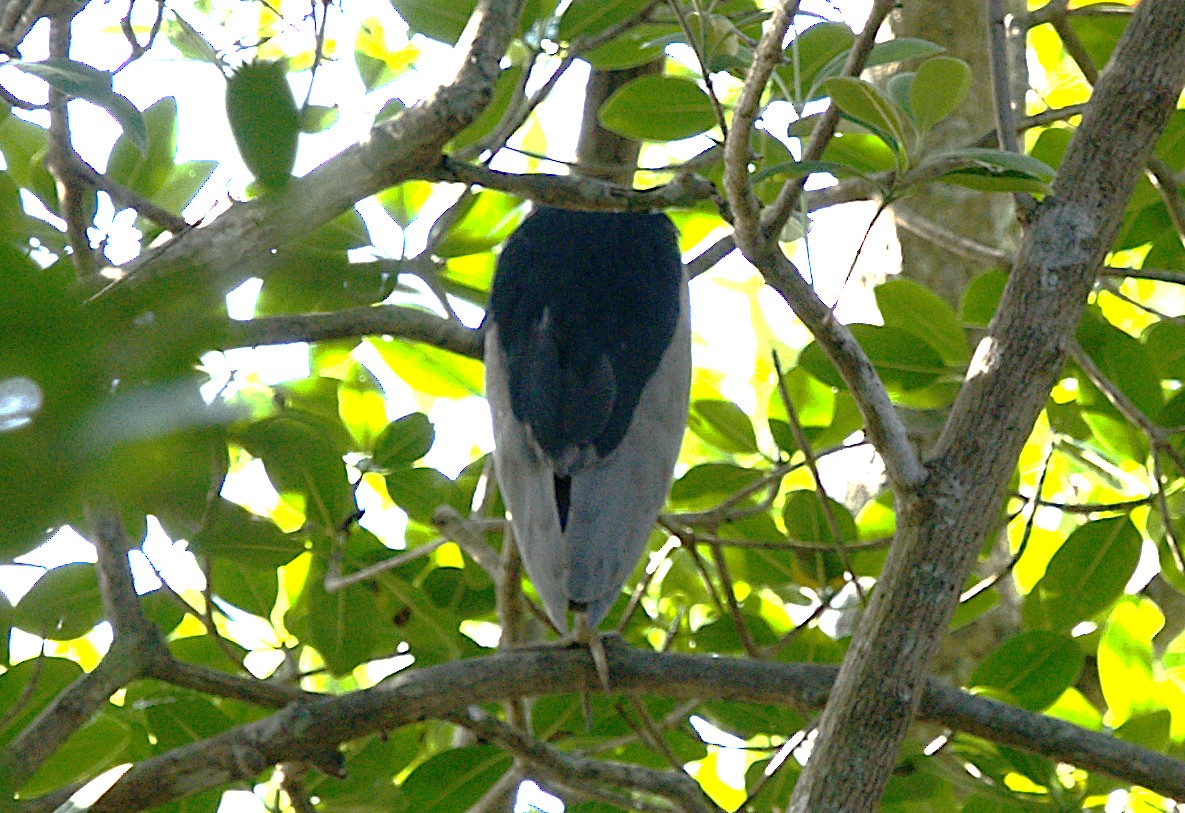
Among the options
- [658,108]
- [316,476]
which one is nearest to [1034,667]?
[658,108]

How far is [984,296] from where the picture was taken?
2.11 m

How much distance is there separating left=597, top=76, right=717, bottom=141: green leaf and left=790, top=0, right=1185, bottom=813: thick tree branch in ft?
1.67

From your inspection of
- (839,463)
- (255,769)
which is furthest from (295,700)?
(839,463)

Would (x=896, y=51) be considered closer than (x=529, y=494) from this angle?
Yes

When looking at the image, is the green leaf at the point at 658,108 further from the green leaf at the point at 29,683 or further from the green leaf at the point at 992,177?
the green leaf at the point at 29,683

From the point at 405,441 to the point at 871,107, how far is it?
109 cm

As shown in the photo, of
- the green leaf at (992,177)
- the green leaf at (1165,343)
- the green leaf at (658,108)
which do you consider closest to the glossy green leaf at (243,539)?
the green leaf at (658,108)

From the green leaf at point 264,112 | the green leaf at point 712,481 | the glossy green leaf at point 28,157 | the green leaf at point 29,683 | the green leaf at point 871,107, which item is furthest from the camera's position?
the green leaf at point 712,481

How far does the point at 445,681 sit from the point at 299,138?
1464 millimetres

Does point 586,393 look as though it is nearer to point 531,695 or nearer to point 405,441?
point 405,441

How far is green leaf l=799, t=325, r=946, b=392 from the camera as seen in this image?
6.68 ft

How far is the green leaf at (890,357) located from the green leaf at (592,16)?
1.95 ft

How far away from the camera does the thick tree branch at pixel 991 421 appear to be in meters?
1.56

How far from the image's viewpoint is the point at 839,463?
9.71ft
